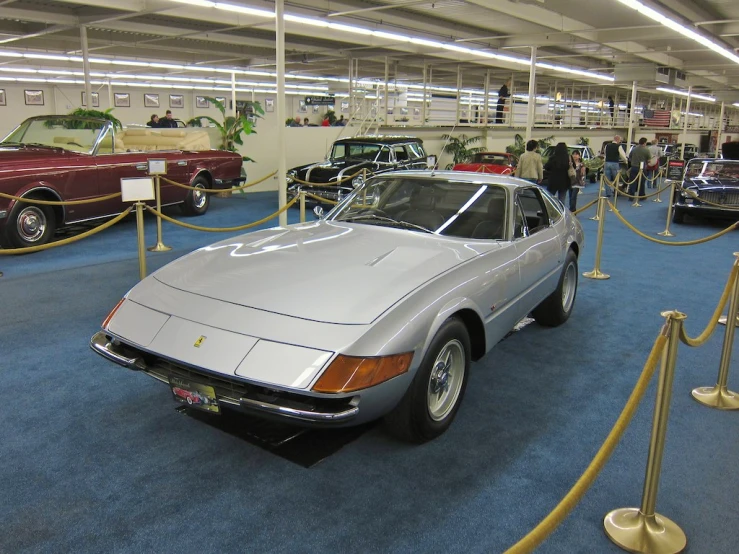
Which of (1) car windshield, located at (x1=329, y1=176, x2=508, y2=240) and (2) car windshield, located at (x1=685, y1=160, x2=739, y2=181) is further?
(2) car windshield, located at (x1=685, y1=160, x2=739, y2=181)

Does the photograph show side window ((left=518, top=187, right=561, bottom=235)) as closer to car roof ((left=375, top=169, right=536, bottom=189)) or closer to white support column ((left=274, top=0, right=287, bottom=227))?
car roof ((left=375, top=169, right=536, bottom=189))

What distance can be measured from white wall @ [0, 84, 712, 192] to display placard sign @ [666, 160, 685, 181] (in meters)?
5.40

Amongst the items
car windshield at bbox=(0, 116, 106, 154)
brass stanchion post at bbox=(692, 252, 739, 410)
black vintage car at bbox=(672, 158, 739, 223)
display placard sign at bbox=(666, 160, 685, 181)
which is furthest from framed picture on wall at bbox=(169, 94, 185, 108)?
brass stanchion post at bbox=(692, 252, 739, 410)

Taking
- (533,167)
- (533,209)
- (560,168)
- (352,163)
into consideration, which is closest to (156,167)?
(533,209)

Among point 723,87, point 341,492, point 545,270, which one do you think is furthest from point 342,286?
point 723,87

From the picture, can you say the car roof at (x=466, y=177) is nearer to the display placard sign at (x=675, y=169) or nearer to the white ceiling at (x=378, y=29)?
the white ceiling at (x=378, y=29)

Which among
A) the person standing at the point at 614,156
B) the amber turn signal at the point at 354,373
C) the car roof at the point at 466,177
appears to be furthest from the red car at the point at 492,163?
the amber turn signal at the point at 354,373

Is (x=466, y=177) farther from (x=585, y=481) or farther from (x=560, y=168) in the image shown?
(x=560, y=168)

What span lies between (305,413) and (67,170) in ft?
23.1

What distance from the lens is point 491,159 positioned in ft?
50.7

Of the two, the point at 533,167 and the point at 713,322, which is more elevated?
the point at 533,167

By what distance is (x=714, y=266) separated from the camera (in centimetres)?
802

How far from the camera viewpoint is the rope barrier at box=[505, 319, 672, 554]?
5.32ft

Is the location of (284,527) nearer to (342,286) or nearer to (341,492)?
(341,492)
